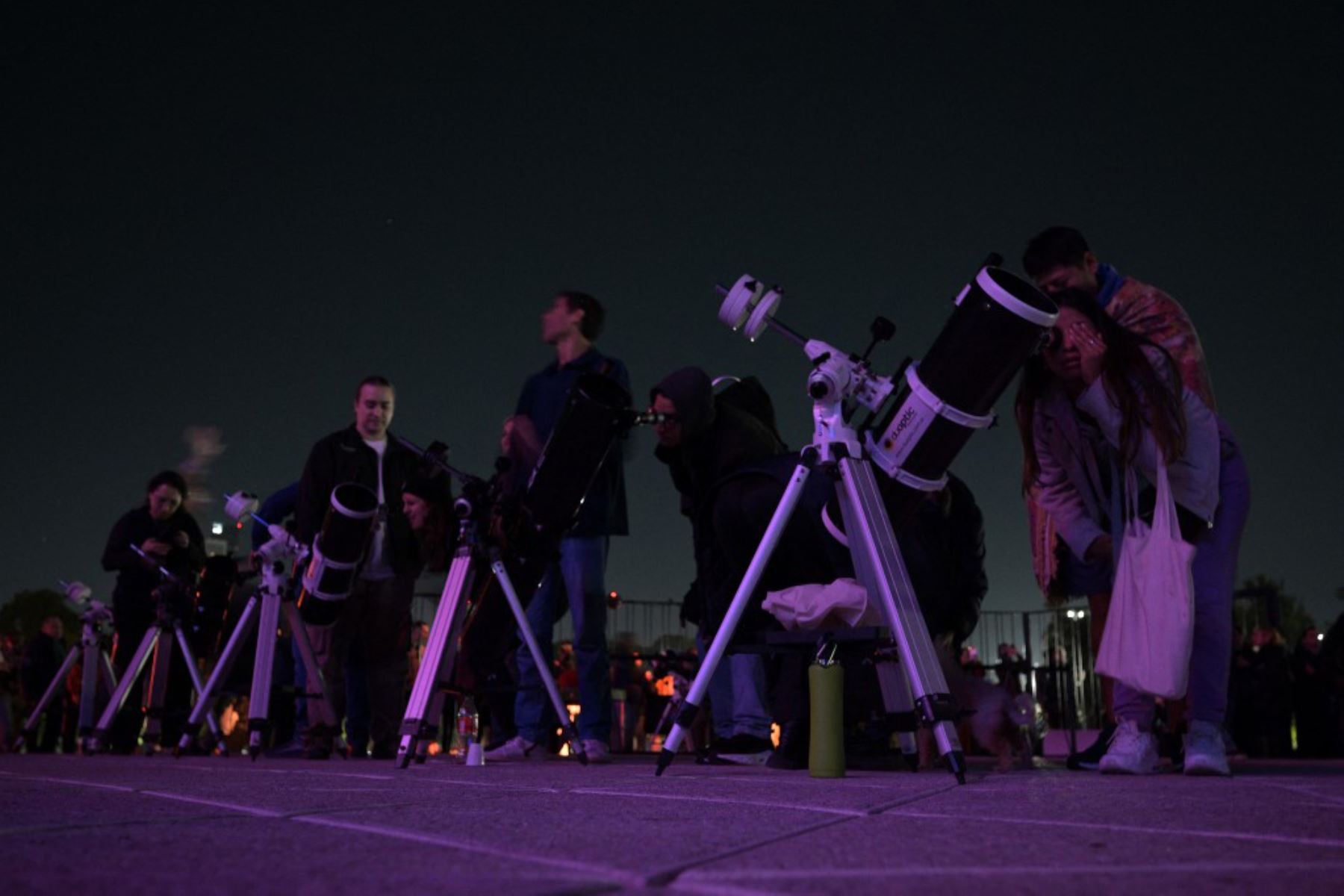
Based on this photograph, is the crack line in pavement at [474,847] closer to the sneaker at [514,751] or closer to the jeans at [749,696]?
the jeans at [749,696]

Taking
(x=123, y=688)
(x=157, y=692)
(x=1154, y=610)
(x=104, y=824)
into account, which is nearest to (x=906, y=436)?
(x=1154, y=610)

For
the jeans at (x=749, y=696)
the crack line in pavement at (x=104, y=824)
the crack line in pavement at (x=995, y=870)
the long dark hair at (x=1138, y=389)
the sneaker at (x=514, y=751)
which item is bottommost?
the sneaker at (x=514, y=751)

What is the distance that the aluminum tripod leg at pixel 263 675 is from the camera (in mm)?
5938

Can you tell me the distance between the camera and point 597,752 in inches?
213

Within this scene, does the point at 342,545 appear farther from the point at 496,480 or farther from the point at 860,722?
the point at 860,722

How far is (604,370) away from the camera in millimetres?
5672

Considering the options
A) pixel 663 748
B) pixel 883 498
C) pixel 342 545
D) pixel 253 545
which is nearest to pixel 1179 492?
pixel 883 498

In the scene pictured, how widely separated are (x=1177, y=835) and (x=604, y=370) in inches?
164

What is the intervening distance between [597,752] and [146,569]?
4357 millimetres

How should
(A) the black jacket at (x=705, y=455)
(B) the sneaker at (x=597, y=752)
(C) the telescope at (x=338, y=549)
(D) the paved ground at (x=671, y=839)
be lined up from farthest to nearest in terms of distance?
(C) the telescope at (x=338, y=549), (B) the sneaker at (x=597, y=752), (A) the black jacket at (x=705, y=455), (D) the paved ground at (x=671, y=839)

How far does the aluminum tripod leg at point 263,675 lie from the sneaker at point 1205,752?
4344mm

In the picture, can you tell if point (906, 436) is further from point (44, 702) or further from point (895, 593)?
point (44, 702)

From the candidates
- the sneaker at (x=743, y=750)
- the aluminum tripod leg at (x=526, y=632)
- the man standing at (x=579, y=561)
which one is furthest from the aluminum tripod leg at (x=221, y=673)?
the sneaker at (x=743, y=750)

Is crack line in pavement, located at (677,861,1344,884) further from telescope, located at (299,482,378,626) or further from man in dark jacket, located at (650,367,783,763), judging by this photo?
telescope, located at (299,482,378,626)
